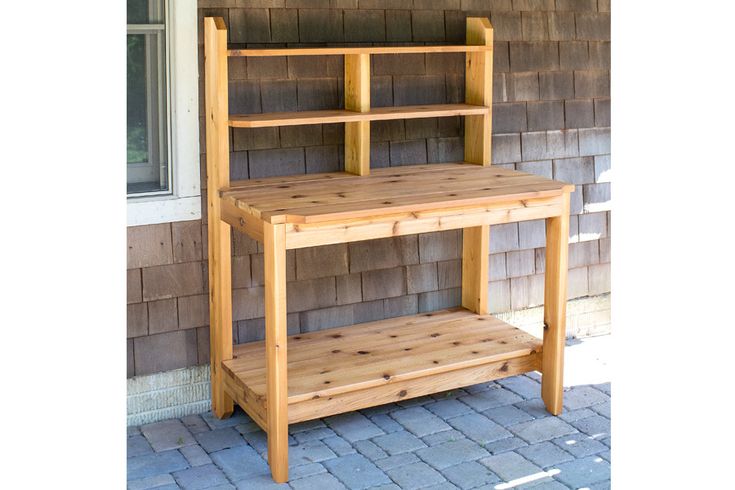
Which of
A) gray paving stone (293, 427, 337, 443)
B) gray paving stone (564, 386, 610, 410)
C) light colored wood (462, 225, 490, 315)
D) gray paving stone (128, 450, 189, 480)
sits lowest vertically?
gray paving stone (128, 450, 189, 480)

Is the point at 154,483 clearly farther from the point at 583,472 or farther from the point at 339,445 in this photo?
the point at 583,472

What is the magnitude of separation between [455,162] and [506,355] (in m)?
0.96

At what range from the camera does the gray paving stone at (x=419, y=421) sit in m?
3.67

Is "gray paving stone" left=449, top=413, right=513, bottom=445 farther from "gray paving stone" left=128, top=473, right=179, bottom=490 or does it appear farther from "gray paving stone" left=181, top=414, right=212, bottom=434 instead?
"gray paving stone" left=128, top=473, right=179, bottom=490

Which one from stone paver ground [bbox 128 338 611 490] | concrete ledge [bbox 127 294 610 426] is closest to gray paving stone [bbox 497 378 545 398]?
stone paver ground [bbox 128 338 611 490]

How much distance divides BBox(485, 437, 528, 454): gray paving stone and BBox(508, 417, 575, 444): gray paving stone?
3 centimetres

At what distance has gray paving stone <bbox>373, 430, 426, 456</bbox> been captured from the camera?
3.49 m

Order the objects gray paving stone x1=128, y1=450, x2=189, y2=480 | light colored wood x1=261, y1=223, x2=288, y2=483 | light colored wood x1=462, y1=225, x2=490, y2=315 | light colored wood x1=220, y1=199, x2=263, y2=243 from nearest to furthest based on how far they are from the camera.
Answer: light colored wood x1=261, y1=223, x2=288, y2=483
light colored wood x1=220, y1=199, x2=263, y2=243
gray paving stone x1=128, y1=450, x2=189, y2=480
light colored wood x1=462, y1=225, x2=490, y2=315

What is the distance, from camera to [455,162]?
4.23 meters

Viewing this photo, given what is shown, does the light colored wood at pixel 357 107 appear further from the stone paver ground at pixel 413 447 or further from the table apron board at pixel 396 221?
the stone paver ground at pixel 413 447

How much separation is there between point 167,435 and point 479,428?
4.09ft

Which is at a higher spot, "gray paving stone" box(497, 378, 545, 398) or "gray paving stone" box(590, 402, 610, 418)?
"gray paving stone" box(497, 378, 545, 398)

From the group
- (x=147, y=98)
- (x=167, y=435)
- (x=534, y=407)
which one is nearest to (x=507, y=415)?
(x=534, y=407)
